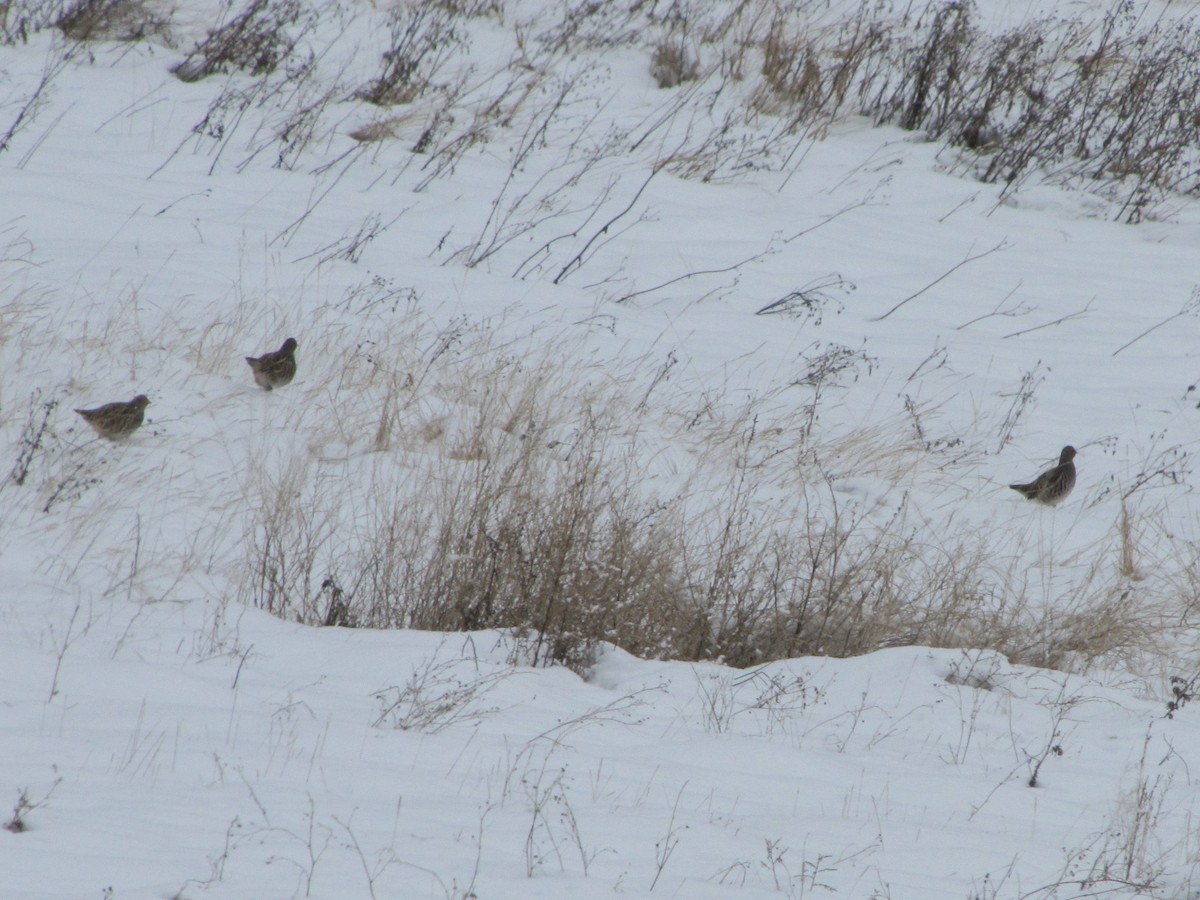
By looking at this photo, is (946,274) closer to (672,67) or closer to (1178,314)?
(1178,314)

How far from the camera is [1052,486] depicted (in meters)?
5.08

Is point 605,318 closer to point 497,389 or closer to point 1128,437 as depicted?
point 497,389

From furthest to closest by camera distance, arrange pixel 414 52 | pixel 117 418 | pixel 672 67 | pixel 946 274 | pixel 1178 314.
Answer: pixel 672 67
pixel 414 52
pixel 946 274
pixel 1178 314
pixel 117 418

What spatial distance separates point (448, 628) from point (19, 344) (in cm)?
256

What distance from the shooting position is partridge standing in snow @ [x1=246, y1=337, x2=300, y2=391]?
4977 mm

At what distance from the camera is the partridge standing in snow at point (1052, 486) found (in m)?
5.07

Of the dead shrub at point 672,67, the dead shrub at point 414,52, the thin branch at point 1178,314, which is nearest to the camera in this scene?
the thin branch at point 1178,314

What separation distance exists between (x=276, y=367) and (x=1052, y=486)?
364cm

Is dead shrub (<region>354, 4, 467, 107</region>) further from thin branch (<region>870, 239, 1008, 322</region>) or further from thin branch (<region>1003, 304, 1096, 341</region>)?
thin branch (<region>1003, 304, 1096, 341</region>)

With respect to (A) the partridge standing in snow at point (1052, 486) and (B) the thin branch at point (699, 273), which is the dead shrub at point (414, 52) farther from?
(A) the partridge standing in snow at point (1052, 486)

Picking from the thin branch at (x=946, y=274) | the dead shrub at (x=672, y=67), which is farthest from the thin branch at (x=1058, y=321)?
the dead shrub at (x=672, y=67)

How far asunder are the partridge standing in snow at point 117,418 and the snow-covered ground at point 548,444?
0.22 feet

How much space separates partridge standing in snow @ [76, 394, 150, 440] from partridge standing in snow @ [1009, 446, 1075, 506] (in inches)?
154

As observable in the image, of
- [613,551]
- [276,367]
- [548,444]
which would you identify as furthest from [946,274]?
[276,367]
